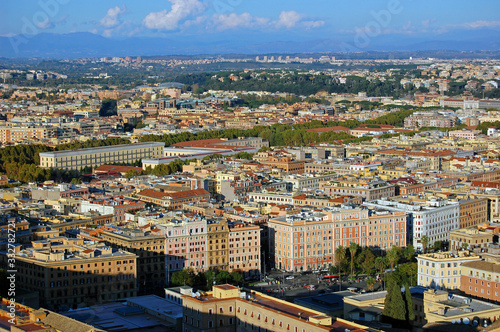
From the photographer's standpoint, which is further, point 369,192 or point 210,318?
point 369,192

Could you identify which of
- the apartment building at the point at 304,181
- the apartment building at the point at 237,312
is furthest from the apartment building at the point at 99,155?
the apartment building at the point at 237,312

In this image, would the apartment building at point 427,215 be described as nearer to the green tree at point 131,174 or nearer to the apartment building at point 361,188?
the apartment building at point 361,188

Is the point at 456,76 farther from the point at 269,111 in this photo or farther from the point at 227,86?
the point at 269,111

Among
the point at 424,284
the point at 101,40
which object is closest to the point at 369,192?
the point at 424,284

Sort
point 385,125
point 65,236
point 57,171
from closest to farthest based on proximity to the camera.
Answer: point 65,236 < point 57,171 < point 385,125

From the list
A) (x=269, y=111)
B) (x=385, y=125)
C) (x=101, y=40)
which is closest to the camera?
(x=385, y=125)

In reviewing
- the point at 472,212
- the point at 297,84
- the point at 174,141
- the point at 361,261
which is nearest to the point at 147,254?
the point at 361,261
